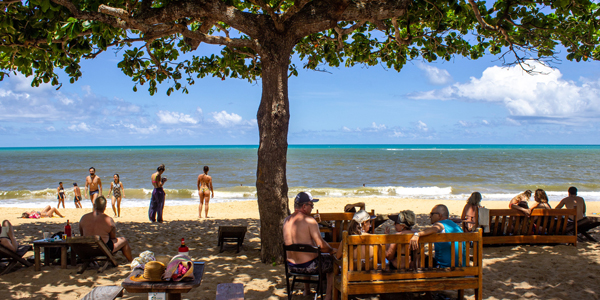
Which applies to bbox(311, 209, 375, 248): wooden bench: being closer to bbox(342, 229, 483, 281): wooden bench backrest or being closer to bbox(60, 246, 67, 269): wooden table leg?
bbox(342, 229, 483, 281): wooden bench backrest

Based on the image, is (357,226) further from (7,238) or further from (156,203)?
(156,203)

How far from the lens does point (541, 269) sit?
5.62 metres

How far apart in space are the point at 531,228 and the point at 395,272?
432cm

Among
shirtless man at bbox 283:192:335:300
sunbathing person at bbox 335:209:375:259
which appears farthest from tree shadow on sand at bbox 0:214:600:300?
sunbathing person at bbox 335:209:375:259

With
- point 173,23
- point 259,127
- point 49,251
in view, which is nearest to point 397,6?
point 259,127

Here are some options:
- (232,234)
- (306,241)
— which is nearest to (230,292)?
(306,241)

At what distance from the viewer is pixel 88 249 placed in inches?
214

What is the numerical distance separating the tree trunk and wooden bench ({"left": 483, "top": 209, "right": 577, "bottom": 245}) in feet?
12.4

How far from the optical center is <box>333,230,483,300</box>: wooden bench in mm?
3881

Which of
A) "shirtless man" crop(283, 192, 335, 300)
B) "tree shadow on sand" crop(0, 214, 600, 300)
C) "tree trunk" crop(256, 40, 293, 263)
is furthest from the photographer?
"tree trunk" crop(256, 40, 293, 263)

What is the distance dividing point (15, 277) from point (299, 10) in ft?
18.5

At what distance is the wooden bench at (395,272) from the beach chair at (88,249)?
340 cm

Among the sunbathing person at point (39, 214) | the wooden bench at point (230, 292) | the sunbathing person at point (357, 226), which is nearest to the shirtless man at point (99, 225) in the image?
the wooden bench at point (230, 292)

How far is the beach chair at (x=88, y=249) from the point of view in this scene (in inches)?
208
